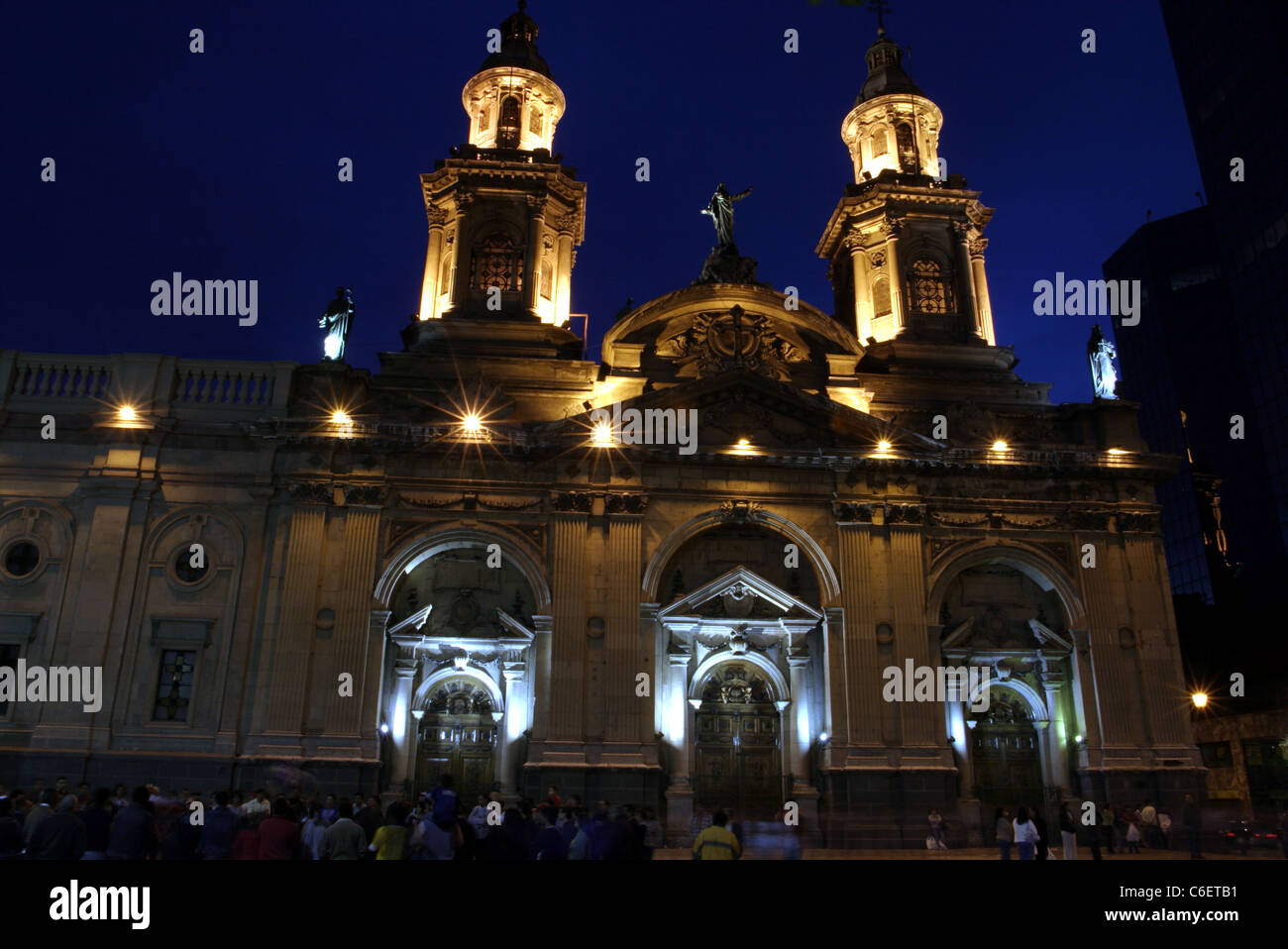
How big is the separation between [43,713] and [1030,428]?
3084 centimetres

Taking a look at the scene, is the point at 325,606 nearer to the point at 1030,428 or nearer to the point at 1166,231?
the point at 1030,428

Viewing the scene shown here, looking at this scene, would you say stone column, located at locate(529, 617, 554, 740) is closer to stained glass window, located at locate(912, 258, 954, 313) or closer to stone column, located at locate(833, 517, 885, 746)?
stone column, located at locate(833, 517, 885, 746)

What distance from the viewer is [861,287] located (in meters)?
39.5

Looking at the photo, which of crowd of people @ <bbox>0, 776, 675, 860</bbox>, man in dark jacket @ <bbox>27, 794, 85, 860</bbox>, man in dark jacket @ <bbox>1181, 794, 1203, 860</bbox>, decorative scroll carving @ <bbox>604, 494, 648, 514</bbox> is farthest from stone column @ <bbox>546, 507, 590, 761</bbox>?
man in dark jacket @ <bbox>27, 794, 85, 860</bbox>

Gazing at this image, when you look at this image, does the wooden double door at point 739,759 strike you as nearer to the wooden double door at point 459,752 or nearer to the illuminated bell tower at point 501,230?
the wooden double door at point 459,752

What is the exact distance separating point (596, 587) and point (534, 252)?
14099mm

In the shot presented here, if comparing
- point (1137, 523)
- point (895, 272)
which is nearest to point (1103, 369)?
point (1137, 523)

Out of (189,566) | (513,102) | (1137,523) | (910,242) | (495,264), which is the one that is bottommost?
(189,566)

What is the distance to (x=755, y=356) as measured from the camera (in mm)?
33469

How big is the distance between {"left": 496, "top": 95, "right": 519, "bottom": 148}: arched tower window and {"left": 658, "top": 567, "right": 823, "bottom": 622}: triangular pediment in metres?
20.3

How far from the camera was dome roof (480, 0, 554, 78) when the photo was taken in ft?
133

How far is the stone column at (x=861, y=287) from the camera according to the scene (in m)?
38.9

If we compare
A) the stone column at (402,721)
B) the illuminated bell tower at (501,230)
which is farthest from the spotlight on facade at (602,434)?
the stone column at (402,721)

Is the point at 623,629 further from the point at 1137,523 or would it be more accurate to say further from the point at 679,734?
the point at 1137,523
